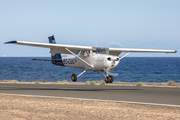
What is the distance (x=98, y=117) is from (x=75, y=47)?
1333 cm

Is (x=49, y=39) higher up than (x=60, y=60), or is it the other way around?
(x=49, y=39)

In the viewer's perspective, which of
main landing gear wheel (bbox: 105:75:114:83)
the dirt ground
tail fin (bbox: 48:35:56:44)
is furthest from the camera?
tail fin (bbox: 48:35:56:44)

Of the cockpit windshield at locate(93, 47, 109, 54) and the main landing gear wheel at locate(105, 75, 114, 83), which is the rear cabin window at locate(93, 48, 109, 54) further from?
the main landing gear wheel at locate(105, 75, 114, 83)

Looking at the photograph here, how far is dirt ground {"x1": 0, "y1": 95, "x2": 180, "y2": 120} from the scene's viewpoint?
37.1ft

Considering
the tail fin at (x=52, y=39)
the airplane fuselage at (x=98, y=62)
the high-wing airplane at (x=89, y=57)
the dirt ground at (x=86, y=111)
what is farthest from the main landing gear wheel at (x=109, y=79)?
the tail fin at (x=52, y=39)

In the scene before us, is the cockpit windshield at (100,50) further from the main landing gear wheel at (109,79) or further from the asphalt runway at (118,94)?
the asphalt runway at (118,94)

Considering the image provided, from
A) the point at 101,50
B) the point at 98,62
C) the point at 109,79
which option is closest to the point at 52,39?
the point at 101,50

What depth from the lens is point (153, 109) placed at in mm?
12828

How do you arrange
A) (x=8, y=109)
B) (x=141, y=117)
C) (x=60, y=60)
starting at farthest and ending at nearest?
(x=60, y=60), (x=8, y=109), (x=141, y=117)

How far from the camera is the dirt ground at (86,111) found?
11300 mm

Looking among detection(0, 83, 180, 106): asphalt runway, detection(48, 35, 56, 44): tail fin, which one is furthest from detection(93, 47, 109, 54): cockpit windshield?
detection(48, 35, 56, 44): tail fin

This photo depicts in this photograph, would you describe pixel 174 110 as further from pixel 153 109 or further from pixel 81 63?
pixel 81 63

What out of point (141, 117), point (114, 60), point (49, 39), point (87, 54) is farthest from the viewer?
point (49, 39)

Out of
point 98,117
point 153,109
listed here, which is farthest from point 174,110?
point 98,117
